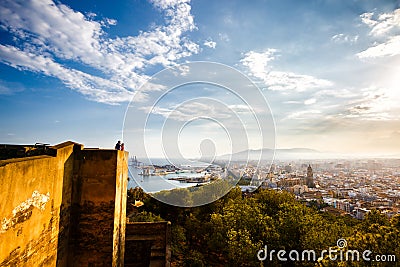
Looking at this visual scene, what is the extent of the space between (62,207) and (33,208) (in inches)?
52.4

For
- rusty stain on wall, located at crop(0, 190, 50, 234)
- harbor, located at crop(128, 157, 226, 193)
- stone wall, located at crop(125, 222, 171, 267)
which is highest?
rusty stain on wall, located at crop(0, 190, 50, 234)

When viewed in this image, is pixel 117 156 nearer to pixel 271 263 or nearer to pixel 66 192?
pixel 66 192

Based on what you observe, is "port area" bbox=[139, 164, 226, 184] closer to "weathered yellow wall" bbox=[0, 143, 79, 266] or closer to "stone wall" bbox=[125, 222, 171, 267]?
"stone wall" bbox=[125, 222, 171, 267]

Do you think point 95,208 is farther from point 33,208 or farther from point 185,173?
point 185,173

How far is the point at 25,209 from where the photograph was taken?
396 centimetres

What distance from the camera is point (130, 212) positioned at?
1994cm

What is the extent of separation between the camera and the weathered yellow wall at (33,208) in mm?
3480

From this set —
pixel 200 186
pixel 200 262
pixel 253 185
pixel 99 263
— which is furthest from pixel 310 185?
pixel 99 263

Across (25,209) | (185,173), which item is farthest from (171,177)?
(25,209)

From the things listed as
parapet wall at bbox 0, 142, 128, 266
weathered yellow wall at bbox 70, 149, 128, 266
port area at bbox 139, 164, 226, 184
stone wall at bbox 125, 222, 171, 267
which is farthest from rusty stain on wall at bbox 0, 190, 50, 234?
port area at bbox 139, 164, 226, 184

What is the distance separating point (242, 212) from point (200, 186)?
8573mm

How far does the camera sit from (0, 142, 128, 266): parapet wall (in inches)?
143

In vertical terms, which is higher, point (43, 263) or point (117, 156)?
point (117, 156)

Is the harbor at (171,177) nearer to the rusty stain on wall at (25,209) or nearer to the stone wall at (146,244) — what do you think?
the stone wall at (146,244)
